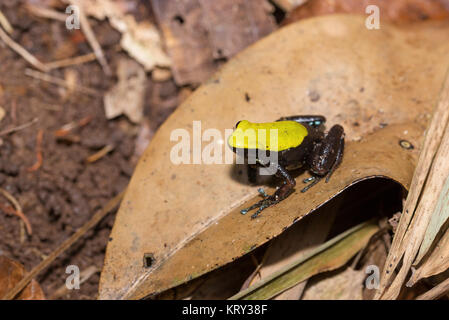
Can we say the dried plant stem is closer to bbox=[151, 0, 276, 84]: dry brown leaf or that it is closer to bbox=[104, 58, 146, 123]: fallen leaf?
bbox=[151, 0, 276, 84]: dry brown leaf

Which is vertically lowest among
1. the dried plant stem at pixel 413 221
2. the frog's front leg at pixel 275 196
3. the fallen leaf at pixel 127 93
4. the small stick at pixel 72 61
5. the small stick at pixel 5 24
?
the dried plant stem at pixel 413 221

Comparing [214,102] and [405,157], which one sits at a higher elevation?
[214,102]

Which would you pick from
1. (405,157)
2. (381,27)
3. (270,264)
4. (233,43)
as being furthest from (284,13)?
(270,264)

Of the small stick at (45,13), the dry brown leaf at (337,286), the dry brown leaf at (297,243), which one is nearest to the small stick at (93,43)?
the small stick at (45,13)

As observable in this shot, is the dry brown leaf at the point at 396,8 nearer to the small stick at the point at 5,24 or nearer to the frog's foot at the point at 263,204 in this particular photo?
the frog's foot at the point at 263,204

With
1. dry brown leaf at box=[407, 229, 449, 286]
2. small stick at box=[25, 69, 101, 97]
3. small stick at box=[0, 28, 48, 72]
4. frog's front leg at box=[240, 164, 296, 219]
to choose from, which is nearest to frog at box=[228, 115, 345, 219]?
frog's front leg at box=[240, 164, 296, 219]

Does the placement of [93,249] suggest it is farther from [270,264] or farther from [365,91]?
[365,91]
